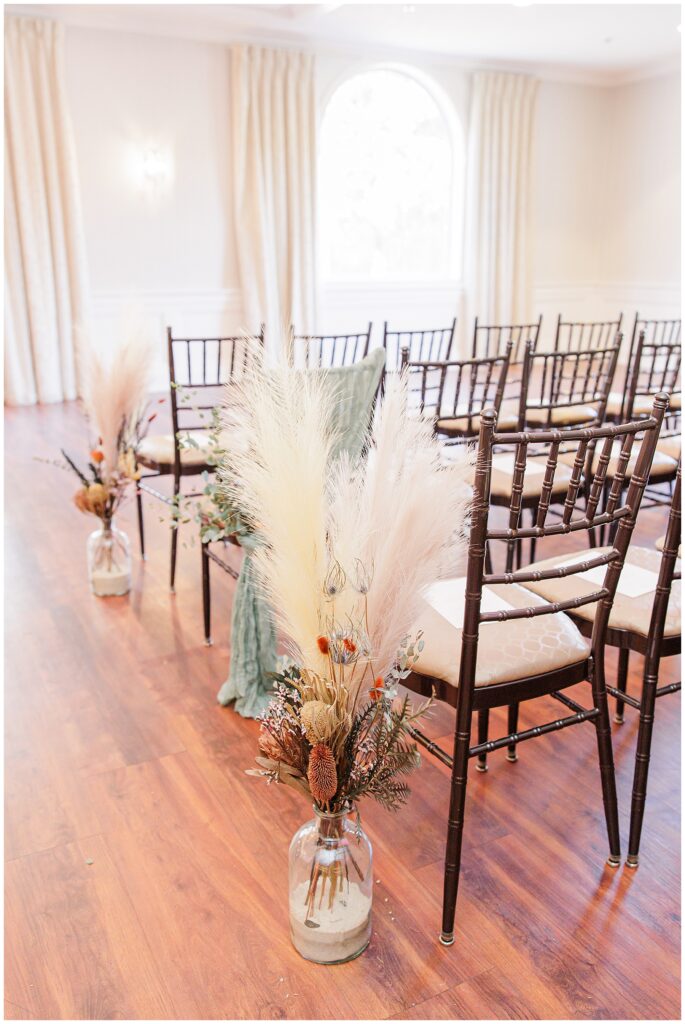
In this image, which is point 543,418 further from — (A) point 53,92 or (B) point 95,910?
(A) point 53,92

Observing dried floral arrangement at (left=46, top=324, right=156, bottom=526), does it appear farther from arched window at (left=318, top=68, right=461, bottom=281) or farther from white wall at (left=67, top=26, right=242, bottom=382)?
arched window at (left=318, top=68, right=461, bottom=281)

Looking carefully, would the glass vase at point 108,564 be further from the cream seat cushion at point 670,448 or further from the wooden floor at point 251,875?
the cream seat cushion at point 670,448

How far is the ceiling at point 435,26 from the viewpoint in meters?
6.53

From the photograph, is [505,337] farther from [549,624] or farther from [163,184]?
[549,624]

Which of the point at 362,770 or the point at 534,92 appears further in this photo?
the point at 534,92

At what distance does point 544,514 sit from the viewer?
149 cm

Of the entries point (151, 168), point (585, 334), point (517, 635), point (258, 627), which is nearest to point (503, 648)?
point (517, 635)

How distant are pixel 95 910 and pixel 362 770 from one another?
0.72 meters

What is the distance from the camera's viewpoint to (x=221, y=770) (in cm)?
210

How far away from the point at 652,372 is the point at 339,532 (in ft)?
10.7

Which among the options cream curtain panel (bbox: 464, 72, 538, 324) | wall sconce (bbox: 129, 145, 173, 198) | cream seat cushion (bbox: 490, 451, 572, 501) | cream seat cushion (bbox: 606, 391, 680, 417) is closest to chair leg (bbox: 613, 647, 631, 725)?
cream seat cushion (bbox: 490, 451, 572, 501)

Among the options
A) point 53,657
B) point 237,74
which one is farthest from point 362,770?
point 237,74

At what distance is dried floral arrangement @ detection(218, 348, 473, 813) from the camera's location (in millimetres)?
1074

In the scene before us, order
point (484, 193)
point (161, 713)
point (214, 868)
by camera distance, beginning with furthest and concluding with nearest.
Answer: point (484, 193) → point (161, 713) → point (214, 868)
